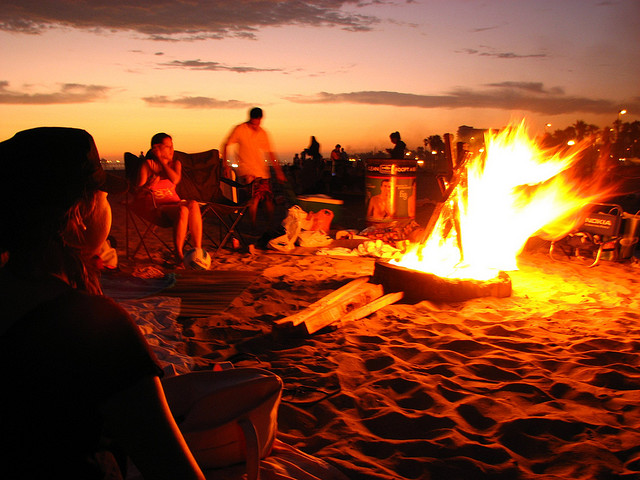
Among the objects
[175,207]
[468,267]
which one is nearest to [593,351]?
[468,267]

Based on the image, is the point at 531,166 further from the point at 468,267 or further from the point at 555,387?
the point at 555,387

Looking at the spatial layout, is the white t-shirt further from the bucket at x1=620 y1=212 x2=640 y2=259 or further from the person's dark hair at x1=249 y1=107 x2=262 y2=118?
the bucket at x1=620 y1=212 x2=640 y2=259

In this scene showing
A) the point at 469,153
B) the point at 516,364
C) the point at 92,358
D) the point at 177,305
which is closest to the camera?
the point at 92,358

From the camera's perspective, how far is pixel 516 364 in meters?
3.22

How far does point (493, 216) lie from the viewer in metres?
5.84

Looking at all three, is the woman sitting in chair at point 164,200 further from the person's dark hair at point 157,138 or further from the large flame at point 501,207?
the large flame at point 501,207

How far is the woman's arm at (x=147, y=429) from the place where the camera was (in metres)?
0.92

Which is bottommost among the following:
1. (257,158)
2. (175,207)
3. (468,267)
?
(468,267)

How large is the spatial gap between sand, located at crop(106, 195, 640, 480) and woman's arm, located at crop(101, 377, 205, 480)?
1396 mm

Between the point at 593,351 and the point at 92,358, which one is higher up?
the point at 92,358

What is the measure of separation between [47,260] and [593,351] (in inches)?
139

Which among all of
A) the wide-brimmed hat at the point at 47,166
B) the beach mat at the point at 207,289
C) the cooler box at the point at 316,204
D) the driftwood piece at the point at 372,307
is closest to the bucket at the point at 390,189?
the cooler box at the point at 316,204

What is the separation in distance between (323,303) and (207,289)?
4.72 ft

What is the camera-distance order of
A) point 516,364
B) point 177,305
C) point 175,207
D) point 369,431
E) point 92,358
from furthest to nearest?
point 175,207 → point 177,305 → point 516,364 → point 369,431 → point 92,358
